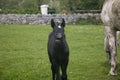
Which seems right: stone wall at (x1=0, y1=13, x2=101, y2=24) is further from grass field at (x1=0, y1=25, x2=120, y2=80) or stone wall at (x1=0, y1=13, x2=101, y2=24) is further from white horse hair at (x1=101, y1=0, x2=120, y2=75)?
white horse hair at (x1=101, y1=0, x2=120, y2=75)

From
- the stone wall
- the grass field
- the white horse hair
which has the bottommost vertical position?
the stone wall

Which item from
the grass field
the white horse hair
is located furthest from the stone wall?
the white horse hair

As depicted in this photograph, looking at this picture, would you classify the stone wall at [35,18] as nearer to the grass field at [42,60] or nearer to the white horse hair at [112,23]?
the grass field at [42,60]

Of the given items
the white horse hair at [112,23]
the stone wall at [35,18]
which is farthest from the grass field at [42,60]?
the stone wall at [35,18]

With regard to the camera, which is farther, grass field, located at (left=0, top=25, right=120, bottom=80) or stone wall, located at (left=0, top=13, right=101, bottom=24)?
stone wall, located at (left=0, top=13, right=101, bottom=24)

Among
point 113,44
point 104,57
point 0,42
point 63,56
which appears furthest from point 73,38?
point 63,56

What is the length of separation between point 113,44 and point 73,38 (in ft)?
33.3

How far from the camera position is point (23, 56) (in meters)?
13.7

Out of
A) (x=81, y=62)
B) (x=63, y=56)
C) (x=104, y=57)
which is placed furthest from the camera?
(x=104, y=57)

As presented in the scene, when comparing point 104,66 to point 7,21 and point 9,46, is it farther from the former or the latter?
point 7,21

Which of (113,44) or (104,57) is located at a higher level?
(113,44)

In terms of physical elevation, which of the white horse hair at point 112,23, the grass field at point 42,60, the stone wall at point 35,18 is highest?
the white horse hair at point 112,23

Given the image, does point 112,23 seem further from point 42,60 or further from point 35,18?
point 35,18

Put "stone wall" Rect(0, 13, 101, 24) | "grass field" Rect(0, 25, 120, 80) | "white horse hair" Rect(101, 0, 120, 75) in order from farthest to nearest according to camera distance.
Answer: "stone wall" Rect(0, 13, 101, 24) → "grass field" Rect(0, 25, 120, 80) → "white horse hair" Rect(101, 0, 120, 75)
